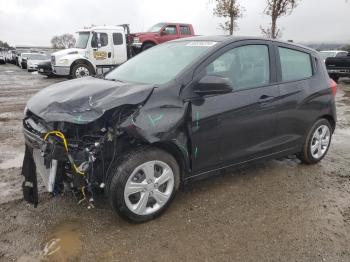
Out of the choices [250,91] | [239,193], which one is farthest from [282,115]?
[239,193]

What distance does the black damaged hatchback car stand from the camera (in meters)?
3.03

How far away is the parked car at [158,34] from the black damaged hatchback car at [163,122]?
13608mm

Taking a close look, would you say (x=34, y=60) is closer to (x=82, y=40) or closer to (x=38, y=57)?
(x=38, y=57)

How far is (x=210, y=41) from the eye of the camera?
12.6 feet

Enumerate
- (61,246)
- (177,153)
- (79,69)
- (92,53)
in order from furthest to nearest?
(92,53), (79,69), (177,153), (61,246)

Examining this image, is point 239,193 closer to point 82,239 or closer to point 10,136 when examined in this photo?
point 82,239

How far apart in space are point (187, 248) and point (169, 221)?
1.51 feet

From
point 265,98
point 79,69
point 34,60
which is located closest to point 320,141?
point 265,98

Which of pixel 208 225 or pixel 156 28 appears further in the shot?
pixel 156 28

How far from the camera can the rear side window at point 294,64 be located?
4.27 meters

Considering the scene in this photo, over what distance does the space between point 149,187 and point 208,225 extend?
2.11ft

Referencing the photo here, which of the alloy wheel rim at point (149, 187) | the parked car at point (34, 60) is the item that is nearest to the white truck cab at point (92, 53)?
the parked car at point (34, 60)

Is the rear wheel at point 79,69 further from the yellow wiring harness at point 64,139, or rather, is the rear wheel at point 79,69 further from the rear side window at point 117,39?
the yellow wiring harness at point 64,139

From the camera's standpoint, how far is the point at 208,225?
10.8 ft
